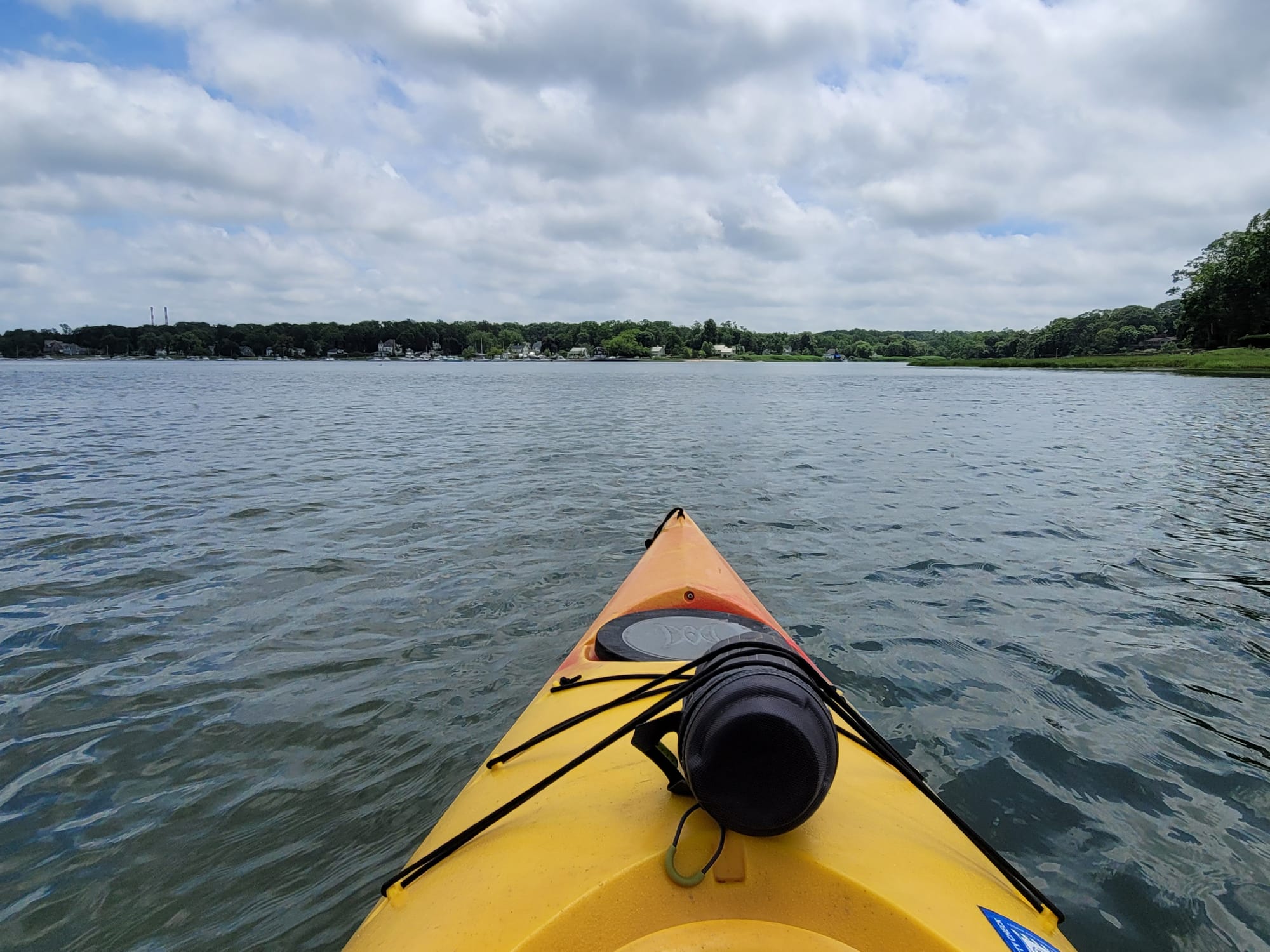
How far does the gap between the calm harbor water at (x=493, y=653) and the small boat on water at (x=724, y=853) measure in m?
1.28

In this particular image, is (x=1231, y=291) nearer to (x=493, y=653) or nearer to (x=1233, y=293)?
(x=1233, y=293)

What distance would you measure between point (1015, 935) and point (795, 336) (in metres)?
167

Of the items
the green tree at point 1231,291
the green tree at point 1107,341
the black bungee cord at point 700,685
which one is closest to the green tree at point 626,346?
the green tree at point 1107,341

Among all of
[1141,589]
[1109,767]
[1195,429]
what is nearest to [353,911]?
[1109,767]

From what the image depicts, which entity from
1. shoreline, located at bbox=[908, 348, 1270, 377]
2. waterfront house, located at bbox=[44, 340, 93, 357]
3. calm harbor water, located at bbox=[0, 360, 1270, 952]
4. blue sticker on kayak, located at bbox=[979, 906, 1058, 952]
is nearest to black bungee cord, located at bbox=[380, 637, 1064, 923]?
blue sticker on kayak, located at bbox=[979, 906, 1058, 952]

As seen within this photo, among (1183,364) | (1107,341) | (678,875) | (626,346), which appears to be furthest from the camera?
(626,346)

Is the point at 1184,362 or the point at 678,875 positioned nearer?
the point at 678,875

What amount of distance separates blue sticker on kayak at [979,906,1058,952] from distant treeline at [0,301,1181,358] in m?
114

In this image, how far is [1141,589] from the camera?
599cm

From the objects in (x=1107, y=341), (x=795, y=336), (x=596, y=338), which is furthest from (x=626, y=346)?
(x=1107, y=341)

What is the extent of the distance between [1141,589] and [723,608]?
4.77m

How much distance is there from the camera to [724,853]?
146 centimetres

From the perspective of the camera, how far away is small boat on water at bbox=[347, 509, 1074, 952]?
53.6 inches

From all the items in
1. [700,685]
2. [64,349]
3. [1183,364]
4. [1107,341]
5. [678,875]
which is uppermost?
[1107,341]
